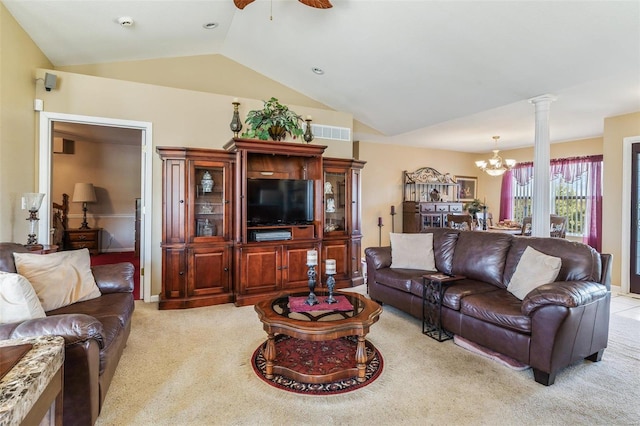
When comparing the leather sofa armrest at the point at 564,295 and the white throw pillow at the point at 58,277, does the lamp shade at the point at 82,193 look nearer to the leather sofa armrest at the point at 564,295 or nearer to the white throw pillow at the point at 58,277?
the white throw pillow at the point at 58,277

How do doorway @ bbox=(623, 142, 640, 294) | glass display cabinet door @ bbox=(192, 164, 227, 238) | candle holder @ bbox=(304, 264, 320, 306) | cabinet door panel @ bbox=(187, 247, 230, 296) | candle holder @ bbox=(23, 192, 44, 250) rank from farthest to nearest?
1. doorway @ bbox=(623, 142, 640, 294)
2. glass display cabinet door @ bbox=(192, 164, 227, 238)
3. cabinet door panel @ bbox=(187, 247, 230, 296)
4. candle holder @ bbox=(23, 192, 44, 250)
5. candle holder @ bbox=(304, 264, 320, 306)

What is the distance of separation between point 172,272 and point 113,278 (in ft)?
3.65

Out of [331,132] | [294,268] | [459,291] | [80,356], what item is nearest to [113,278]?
[80,356]

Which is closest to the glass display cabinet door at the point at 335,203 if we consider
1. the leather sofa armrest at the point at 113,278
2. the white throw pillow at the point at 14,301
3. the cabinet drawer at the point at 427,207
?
the leather sofa armrest at the point at 113,278

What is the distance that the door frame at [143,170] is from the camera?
3740 millimetres

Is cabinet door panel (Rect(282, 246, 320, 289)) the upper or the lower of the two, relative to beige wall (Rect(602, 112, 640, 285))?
lower

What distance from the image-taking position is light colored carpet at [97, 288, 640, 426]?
192 centimetres

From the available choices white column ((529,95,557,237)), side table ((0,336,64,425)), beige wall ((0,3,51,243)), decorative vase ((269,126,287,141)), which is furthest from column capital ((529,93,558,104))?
beige wall ((0,3,51,243))

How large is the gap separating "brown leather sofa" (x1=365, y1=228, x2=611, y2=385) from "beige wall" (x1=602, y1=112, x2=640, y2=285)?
2.95m

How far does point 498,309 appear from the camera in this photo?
254cm

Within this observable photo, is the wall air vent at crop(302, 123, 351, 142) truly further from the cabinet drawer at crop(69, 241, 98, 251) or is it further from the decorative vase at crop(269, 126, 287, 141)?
the cabinet drawer at crop(69, 241, 98, 251)

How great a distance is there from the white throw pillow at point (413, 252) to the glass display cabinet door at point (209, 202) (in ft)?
7.16

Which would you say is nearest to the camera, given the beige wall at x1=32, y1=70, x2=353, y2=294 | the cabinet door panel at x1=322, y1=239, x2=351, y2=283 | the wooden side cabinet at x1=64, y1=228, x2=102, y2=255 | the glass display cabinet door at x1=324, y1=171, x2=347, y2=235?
the beige wall at x1=32, y1=70, x2=353, y2=294

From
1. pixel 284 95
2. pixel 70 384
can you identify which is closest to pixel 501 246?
pixel 70 384
